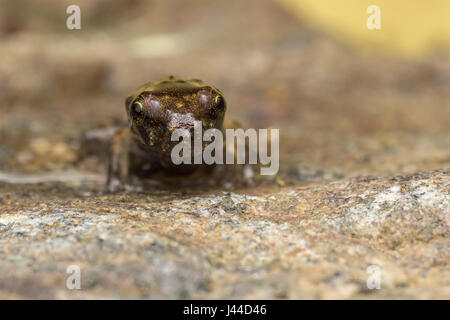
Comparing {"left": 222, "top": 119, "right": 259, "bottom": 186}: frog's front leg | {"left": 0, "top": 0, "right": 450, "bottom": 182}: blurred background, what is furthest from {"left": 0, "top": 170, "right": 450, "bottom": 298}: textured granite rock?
{"left": 0, "top": 0, "right": 450, "bottom": 182}: blurred background

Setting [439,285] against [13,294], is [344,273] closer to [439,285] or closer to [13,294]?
[439,285]

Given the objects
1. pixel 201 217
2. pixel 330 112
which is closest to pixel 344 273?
pixel 201 217

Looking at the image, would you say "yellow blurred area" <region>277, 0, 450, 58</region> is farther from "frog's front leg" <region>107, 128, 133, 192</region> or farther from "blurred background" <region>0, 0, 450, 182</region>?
"frog's front leg" <region>107, 128, 133, 192</region>

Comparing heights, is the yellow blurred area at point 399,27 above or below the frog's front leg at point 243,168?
above
